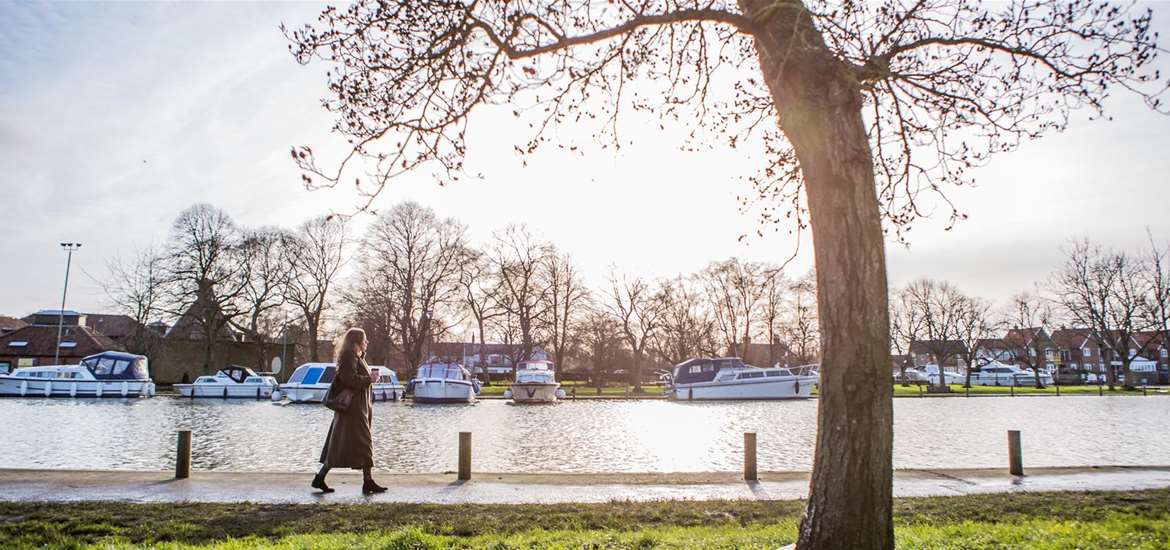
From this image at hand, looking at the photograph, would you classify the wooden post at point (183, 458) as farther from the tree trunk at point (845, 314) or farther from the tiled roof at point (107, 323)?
the tiled roof at point (107, 323)

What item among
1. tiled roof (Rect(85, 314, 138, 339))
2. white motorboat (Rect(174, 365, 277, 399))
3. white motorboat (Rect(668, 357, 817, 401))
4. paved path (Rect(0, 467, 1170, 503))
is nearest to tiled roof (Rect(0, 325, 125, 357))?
tiled roof (Rect(85, 314, 138, 339))

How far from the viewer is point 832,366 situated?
4309 mm

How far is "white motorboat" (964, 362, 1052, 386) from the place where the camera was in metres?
65.8

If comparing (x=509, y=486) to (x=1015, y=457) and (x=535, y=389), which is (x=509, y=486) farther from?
(x=535, y=389)

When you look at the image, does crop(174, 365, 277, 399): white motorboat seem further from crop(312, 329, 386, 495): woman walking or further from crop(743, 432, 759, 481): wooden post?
crop(743, 432, 759, 481): wooden post

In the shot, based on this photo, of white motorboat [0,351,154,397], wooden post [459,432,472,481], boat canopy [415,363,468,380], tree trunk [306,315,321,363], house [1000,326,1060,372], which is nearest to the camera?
wooden post [459,432,472,481]

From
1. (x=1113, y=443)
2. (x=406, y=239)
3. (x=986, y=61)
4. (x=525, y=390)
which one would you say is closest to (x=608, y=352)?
(x=406, y=239)

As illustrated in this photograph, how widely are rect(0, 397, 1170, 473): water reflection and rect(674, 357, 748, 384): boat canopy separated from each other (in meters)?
16.5

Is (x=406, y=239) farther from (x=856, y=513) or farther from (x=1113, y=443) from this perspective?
(x=856, y=513)

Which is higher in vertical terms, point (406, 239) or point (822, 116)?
point (406, 239)

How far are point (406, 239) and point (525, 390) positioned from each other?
716 inches

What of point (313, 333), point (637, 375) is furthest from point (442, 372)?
point (637, 375)

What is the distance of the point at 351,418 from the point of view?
28.3 feet

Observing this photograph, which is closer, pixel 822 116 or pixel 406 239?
pixel 822 116
